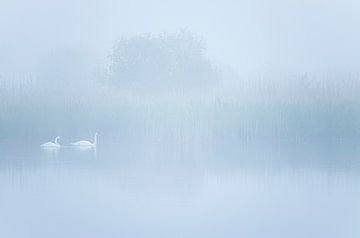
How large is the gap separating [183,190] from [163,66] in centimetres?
1409

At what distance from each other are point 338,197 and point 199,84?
14447 millimetres

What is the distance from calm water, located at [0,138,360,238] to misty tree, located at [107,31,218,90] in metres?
9.32

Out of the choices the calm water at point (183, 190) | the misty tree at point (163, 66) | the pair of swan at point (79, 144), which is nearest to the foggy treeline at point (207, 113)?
the calm water at point (183, 190)

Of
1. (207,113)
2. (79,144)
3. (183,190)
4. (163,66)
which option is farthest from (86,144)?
(163,66)

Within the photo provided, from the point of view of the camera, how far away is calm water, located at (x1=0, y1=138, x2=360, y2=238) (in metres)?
7.73

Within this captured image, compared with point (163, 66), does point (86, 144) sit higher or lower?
lower

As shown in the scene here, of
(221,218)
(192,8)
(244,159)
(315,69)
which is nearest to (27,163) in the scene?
(244,159)

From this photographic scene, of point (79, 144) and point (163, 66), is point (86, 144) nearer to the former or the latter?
point (79, 144)

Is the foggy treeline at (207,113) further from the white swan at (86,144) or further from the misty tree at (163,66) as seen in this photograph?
the misty tree at (163,66)

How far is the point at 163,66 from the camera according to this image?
23.6 m

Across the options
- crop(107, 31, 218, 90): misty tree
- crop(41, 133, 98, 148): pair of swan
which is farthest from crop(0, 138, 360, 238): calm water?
crop(107, 31, 218, 90): misty tree

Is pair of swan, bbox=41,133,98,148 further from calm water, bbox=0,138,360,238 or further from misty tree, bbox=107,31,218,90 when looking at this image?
misty tree, bbox=107,31,218,90

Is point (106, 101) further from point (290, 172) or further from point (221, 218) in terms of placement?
point (221, 218)

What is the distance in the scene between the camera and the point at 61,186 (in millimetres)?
9945
